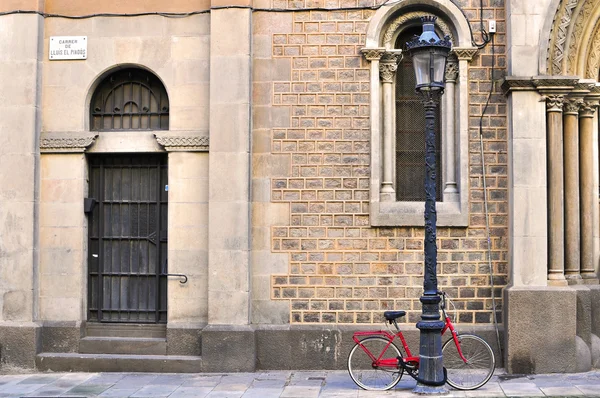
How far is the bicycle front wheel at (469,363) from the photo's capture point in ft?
34.2

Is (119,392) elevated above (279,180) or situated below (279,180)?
below

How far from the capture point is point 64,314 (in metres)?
12.2

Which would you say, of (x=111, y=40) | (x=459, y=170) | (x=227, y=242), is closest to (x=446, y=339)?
(x=459, y=170)

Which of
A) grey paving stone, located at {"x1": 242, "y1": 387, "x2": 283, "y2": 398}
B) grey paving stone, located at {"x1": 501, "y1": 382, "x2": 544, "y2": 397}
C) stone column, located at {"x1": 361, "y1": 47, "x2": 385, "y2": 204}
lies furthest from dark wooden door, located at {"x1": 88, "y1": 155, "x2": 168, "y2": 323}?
grey paving stone, located at {"x1": 501, "y1": 382, "x2": 544, "y2": 397}

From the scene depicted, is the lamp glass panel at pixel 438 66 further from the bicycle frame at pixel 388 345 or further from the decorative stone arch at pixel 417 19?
the bicycle frame at pixel 388 345

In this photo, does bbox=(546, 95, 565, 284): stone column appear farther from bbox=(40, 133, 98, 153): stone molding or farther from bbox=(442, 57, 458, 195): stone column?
bbox=(40, 133, 98, 153): stone molding

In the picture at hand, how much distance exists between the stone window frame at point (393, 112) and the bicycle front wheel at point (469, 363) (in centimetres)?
189

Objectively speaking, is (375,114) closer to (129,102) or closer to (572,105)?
(572,105)

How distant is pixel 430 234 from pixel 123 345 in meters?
5.05

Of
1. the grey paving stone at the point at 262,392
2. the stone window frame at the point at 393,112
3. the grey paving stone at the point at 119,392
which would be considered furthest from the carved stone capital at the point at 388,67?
the grey paving stone at the point at 119,392

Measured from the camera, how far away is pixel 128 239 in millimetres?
12438

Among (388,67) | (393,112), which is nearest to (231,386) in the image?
(393,112)

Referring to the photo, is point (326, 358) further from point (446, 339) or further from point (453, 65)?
point (453, 65)

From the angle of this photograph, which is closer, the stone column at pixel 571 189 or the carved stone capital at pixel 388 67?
the stone column at pixel 571 189
